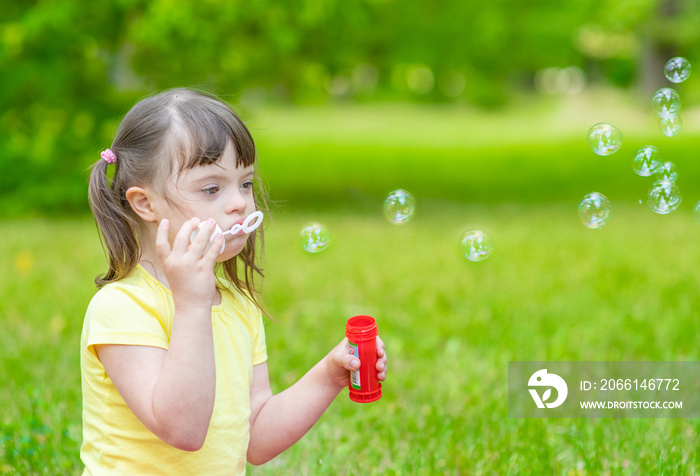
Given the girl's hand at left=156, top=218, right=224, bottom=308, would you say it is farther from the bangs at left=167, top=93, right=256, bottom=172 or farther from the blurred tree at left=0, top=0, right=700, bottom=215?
the blurred tree at left=0, top=0, right=700, bottom=215

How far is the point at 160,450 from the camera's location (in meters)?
1.69

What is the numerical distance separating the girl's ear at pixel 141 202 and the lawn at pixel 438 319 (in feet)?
1.30

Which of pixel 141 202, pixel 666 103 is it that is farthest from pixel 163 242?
pixel 666 103

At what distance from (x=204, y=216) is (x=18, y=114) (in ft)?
21.4

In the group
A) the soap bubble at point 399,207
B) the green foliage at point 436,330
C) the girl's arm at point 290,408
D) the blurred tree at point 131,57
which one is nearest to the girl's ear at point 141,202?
the green foliage at point 436,330

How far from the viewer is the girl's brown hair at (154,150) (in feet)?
5.50

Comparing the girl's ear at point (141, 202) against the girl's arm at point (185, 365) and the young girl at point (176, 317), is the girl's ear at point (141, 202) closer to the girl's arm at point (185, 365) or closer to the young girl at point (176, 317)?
the young girl at point (176, 317)

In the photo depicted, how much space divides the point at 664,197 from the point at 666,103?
1.38 ft

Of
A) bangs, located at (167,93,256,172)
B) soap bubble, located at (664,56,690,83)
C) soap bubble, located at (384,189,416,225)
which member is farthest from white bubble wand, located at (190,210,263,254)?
soap bubble, located at (664,56,690,83)

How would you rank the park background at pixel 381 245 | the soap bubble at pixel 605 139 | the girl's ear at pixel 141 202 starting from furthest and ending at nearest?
the soap bubble at pixel 605 139 < the park background at pixel 381 245 < the girl's ear at pixel 141 202

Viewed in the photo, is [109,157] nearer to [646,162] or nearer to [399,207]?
[399,207]

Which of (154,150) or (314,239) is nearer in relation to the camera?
(154,150)

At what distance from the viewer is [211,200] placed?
166 cm

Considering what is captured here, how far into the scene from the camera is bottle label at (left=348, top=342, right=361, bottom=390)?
1.76 meters
